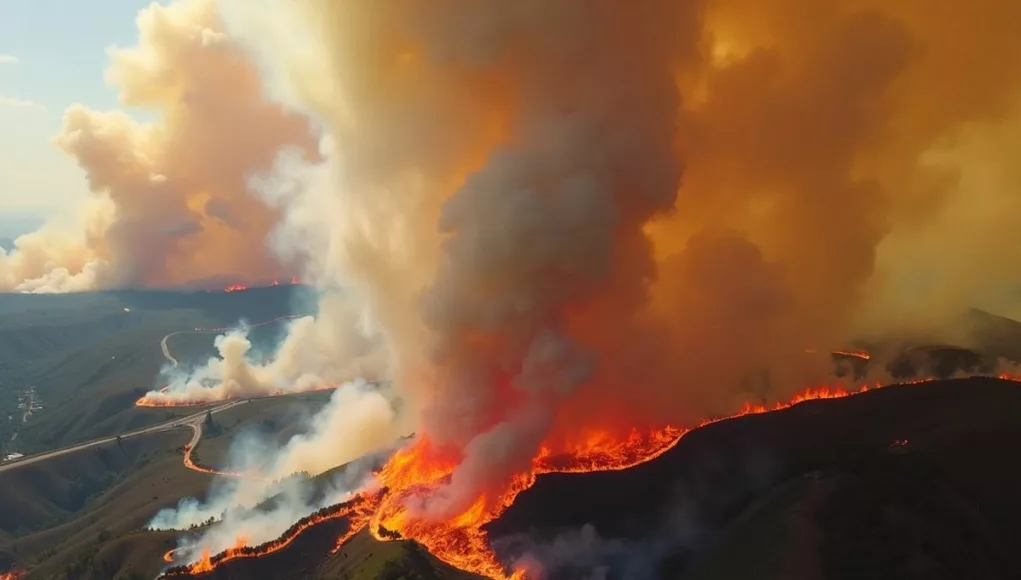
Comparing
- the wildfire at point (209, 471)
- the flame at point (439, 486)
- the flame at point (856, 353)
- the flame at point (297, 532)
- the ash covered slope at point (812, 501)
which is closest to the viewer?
the ash covered slope at point (812, 501)

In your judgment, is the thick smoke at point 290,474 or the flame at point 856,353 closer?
the thick smoke at point 290,474

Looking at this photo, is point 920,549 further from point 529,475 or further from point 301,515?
point 301,515

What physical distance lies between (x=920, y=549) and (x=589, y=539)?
27.3 meters

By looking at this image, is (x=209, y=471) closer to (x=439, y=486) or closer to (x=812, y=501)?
(x=439, y=486)

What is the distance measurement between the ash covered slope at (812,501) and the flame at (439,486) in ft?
5.87

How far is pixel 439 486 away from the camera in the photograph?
82000 mm

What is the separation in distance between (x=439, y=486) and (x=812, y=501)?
36.0 metres

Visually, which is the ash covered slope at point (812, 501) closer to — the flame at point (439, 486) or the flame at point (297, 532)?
the flame at point (439, 486)

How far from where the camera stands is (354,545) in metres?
77.7

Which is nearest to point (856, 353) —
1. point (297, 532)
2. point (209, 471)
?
point (297, 532)

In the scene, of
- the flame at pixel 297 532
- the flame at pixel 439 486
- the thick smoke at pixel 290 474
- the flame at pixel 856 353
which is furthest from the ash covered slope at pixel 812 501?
the thick smoke at pixel 290 474

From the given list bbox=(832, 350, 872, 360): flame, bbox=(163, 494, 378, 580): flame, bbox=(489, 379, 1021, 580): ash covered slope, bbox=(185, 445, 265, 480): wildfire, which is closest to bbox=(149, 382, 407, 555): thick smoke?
bbox=(185, 445, 265, 480): wildfire

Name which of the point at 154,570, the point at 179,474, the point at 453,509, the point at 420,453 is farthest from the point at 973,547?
the point at 179,474

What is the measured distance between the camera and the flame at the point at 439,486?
72.8 metres
